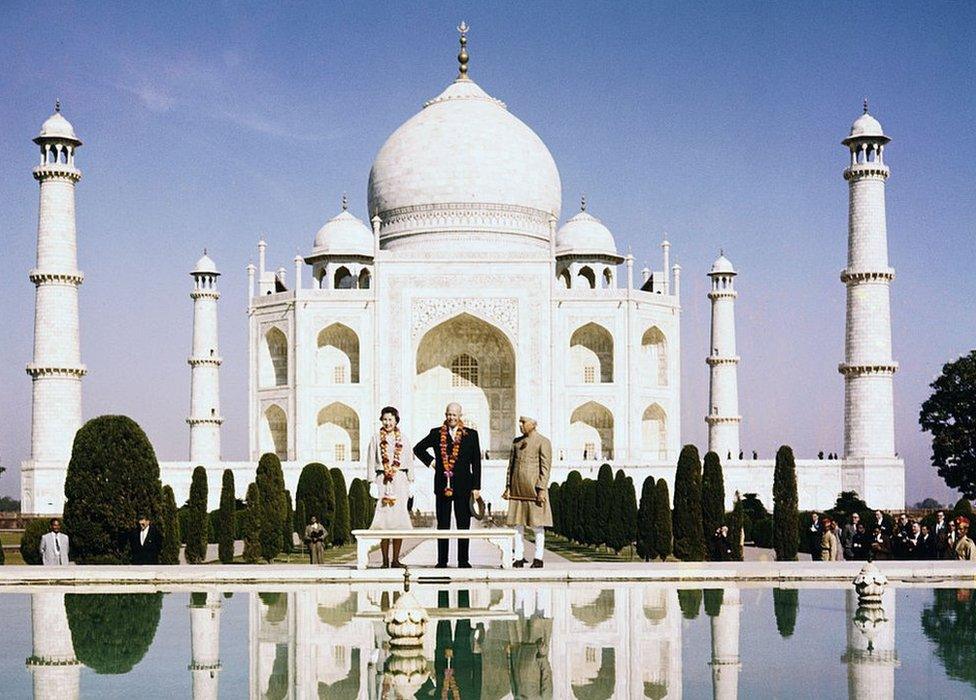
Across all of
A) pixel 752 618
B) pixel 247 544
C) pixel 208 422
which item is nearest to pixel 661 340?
pixel 208 422

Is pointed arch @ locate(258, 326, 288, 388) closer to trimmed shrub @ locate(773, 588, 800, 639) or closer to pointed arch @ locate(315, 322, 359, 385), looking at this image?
pointed arch @ locate(315, 322, 359, 385)

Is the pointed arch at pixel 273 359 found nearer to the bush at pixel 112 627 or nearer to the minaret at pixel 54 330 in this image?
the minaret at pixel 54 330

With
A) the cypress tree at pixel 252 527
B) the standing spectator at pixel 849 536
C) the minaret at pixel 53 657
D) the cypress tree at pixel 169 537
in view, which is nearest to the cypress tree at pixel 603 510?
the standing spectator at pixel 849 536

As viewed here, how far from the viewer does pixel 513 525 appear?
918 cm

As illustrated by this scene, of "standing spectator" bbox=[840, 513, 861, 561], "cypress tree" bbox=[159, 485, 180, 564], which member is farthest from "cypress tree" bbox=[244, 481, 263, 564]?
"standing spectator" bbox=[840, 513, 861, 561]

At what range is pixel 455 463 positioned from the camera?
345 inches

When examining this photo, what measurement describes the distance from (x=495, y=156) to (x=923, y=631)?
26.5 meters

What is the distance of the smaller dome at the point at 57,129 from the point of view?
2612 cm

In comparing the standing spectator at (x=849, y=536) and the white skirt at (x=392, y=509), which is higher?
the white skirt at (x=392, y=509)

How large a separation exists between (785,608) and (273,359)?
79.6 feet

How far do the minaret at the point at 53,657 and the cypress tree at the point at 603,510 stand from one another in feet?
32.7

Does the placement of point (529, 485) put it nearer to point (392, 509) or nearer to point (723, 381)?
point (392, 509)

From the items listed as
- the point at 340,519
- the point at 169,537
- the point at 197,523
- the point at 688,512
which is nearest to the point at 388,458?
the point at 169,537

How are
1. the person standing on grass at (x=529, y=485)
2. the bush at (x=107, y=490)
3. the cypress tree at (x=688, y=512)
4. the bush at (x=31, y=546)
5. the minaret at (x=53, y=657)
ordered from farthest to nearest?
the bush at (x=31, y=546) → the cypress tree at (x=688, y=512) → the bush at (x=107, y=490) → the person standing on grass at (x=529, y=485) → the minaret at (x=53, y=657)
